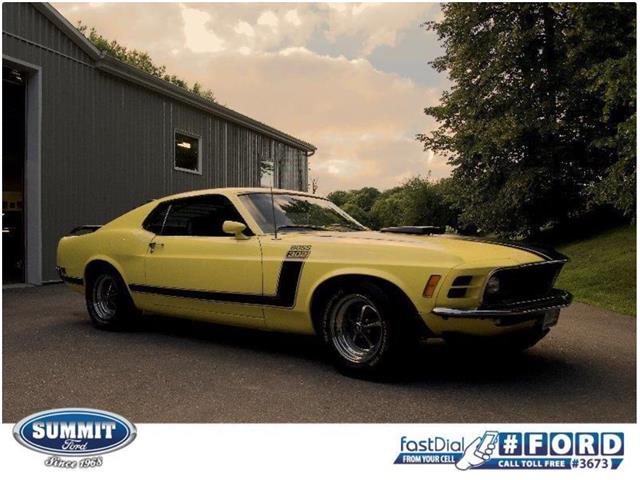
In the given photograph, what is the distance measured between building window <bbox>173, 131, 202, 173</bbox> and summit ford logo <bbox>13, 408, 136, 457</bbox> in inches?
468

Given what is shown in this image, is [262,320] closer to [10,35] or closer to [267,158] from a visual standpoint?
[10,35]

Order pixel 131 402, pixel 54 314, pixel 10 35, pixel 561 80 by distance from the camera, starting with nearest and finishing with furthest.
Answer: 1. pixel 131 402
2. pixel 54 314
3. pixel 10 35
4. pixel 561 80

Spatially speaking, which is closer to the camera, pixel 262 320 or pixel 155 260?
pixel 262 320

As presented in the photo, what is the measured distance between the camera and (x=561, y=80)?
18.2 metres

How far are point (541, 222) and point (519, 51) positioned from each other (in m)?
6.12

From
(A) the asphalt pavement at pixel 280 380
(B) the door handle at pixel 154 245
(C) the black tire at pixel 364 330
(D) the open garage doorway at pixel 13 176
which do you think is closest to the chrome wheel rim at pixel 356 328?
(C) the black tire at pixel 364 330

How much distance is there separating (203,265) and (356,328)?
1.58 metres

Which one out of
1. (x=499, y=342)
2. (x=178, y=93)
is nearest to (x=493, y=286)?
(x=499, y=342)

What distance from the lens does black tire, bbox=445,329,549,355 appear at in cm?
373

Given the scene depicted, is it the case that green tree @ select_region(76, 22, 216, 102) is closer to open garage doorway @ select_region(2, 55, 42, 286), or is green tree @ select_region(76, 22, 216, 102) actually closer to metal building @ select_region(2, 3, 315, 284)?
metal building @ select_region(2, 3, 315, 284)

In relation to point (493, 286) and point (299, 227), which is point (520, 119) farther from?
point (493, 286)

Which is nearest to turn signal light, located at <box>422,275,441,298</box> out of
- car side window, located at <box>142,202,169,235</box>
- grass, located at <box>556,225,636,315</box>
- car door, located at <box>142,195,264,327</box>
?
car door, located at <box>142,195,264,327</box>

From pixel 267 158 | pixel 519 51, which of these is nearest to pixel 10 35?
pixel 267 158

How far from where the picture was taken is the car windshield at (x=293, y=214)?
472cm
